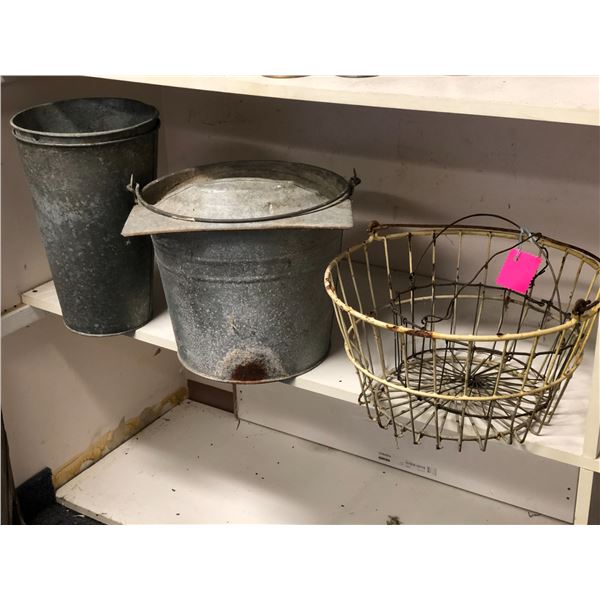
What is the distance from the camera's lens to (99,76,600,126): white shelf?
1.12 meters

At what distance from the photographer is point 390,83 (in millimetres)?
1283

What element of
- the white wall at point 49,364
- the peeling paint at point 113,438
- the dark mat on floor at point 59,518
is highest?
the white wall at point 49,364

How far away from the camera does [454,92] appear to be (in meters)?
1.20

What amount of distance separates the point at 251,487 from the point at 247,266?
2.65 feet

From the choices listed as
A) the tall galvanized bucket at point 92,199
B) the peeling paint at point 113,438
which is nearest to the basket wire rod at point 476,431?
the tall galvanized bucket at point 92,199

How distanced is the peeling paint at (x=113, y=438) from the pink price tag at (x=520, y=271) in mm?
1159

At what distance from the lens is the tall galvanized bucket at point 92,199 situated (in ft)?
4.87

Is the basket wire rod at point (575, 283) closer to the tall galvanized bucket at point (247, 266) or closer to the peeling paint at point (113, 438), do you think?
the tall galvanized bucket at point (247, 266)

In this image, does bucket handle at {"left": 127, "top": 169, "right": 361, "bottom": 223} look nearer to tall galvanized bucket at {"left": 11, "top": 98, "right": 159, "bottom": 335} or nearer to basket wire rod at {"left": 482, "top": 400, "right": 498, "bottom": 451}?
tall galvanized bucket at {"left": 11, "top": 98, "right": 159, "bottom": 335}

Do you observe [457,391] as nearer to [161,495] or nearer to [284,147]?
[284,147]

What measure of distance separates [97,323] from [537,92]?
3.01ft

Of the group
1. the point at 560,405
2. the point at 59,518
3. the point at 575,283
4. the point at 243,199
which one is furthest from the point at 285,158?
the point at 59,518

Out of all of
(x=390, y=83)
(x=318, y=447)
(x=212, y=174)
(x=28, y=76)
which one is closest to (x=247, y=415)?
(x=318, y=447)

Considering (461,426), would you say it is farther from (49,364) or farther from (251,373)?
(49,364)
